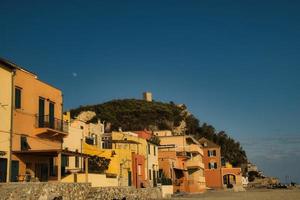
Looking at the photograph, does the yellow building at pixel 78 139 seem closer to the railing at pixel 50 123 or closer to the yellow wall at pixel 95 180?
the yellow wall at pixel 95 180

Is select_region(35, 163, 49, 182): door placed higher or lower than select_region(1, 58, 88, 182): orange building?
lower

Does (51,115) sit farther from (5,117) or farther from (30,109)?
(5,117)

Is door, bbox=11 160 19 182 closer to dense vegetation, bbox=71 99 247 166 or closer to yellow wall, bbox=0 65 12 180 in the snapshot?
yellow wall, bbox=0 65 12 180

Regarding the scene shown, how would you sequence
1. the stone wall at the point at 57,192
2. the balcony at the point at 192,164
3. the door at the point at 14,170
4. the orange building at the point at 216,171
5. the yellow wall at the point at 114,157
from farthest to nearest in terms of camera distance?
the orange building at the point at 216,171 < the balcony at the point at 192,164 < the yellow wall at the point at 114,157 < the door at the point at 14,170 < the stone wall at the point at 57,192

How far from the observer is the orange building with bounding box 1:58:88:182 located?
31078mm

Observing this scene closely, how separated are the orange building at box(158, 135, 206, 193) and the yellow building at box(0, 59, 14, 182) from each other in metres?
35.8

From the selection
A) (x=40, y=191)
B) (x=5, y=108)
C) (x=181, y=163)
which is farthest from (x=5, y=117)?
(x=181, y=163)

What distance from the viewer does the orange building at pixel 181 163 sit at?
65.3 meters

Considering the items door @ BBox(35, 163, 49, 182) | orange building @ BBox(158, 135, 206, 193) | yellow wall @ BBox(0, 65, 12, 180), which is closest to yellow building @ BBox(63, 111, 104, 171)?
door @ BBox(35, 163, 49, 182)

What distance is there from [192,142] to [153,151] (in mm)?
30565

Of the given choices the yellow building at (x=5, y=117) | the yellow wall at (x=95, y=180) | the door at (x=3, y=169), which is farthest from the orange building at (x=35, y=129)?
the yellow wall at (x=95, y=180)

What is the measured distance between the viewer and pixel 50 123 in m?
35.8

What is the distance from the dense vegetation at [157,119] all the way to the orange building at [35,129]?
3069 inches

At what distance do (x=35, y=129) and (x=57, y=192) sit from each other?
27.2ft
